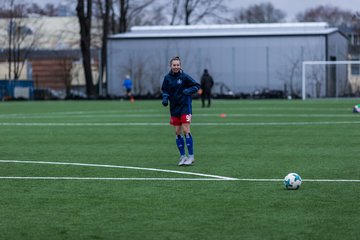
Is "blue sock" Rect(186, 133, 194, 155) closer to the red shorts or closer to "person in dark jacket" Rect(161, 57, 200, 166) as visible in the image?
"person in dark jacket" Rect(161, 57, 200, 166)

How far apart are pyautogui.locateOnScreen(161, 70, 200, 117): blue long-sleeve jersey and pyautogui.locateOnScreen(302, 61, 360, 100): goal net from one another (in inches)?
1596

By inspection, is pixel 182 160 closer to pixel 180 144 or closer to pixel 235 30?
pixel 180 144

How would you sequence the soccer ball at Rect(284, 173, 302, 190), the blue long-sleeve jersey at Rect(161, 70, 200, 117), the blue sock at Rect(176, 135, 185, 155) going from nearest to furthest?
the soccer ball at Rect(284, 173, 302, 190)
the blue long-sleeve jersey at Rect(161, 70, 200, 117)
the blue sock at Rect(176, 135, 185, 155)

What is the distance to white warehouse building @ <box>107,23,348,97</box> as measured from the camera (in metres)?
64.9

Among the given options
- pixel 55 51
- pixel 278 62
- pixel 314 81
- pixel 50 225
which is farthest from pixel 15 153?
pixel 55 51

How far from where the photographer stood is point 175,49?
68.5m

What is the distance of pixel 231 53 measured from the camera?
220ft

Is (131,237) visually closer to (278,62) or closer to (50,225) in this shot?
(50,225)

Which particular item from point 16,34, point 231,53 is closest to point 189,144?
point 231,53

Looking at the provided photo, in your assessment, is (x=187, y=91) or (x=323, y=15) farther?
(x=323, y=15)

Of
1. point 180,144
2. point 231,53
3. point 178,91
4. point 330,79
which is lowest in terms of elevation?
point 180,144

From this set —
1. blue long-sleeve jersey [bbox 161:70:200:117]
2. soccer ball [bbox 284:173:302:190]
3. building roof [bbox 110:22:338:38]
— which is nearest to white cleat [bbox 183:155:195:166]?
blue long-sleeve jersey [bbox 161:70:200:117]

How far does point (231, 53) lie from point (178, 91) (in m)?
51.1

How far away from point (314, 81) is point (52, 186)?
47485 mm
